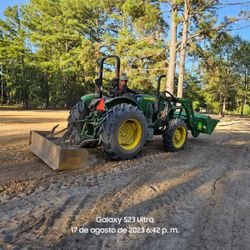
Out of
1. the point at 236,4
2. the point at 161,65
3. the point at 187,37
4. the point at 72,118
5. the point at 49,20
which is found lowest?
the point at 72,118

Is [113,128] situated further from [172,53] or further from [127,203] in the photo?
[172,53]

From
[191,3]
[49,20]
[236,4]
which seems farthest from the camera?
[49,20]

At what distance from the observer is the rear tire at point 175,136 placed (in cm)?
669

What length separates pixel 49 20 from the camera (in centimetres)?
3384

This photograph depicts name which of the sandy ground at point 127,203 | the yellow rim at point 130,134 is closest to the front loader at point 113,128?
the yellow rim at point 130,134

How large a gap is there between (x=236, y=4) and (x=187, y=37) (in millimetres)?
2961

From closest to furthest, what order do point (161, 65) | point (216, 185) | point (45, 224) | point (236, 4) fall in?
point (45, 224)
point (216, 185)
point (236, 4)
point (161, 65)

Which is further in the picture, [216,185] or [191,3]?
[191,3]

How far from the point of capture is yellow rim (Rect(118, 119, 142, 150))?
574cm

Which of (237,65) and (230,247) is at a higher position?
(237,65)

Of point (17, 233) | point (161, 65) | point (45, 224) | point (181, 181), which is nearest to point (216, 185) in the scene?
point (181, 181)

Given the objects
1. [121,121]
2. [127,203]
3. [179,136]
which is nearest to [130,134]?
[121,121]

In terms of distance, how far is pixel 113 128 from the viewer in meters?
5.27

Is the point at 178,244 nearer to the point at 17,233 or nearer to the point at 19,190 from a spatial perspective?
the point at 17,233
